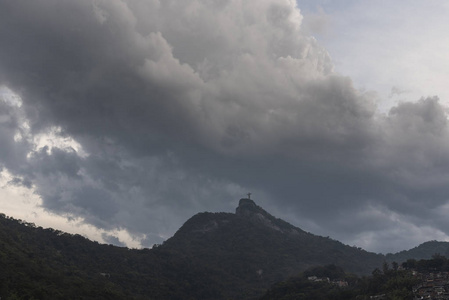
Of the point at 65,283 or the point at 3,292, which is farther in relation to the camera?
the point at 65,283

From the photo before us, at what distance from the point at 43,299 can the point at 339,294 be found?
122 m

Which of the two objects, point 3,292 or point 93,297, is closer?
point 3,292

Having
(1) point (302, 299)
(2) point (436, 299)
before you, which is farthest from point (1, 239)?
(2) point (436, 299)

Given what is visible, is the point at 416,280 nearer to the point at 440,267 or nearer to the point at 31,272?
the point at 440,267

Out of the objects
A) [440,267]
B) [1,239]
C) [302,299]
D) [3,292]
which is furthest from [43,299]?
[440,267]

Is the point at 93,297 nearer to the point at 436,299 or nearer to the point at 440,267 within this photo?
the point at 436,299

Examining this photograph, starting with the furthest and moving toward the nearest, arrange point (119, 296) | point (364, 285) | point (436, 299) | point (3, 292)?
point (364, 285) < point (119, 296) < point (436, 299) < point (3, 292)

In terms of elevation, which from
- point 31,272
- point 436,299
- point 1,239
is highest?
point 1,239

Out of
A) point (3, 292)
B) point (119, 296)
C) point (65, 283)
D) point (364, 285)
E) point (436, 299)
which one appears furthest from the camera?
point (364, 285)

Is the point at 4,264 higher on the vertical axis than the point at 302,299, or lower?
higher

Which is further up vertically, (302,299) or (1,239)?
(1,239)

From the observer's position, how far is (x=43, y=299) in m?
134

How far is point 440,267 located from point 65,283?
567 ft

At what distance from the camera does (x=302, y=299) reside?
19588 centimetres
